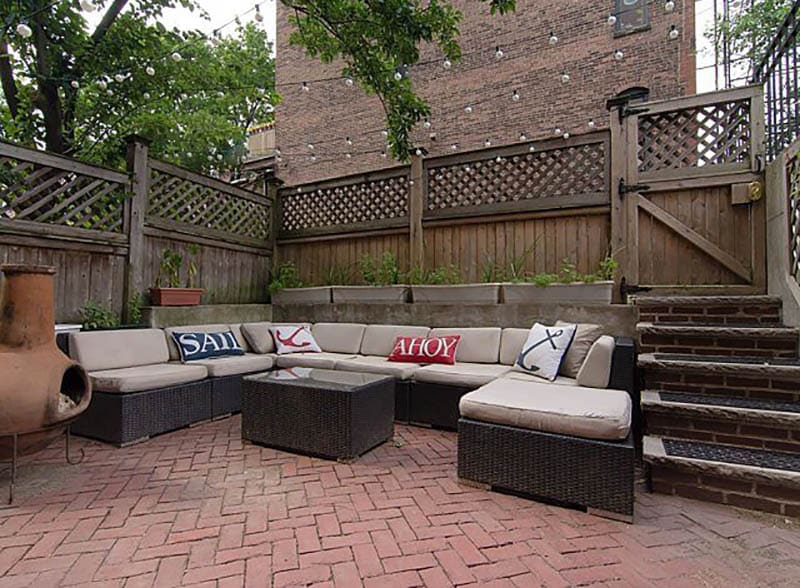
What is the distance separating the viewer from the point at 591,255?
15.1ft

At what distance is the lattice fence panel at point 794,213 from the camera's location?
307cm

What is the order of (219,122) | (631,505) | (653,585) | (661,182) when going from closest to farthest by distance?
(653,585), (631,505), (661,182), (219,122)

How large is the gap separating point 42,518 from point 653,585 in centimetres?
278

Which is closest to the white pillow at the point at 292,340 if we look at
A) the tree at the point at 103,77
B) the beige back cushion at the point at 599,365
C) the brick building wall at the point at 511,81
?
the tree at the point at 103,77

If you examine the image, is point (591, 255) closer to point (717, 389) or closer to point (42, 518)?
point (717, 389)

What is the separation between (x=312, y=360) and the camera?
167 inches

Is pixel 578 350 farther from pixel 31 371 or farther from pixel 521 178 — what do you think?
pixel 31 371

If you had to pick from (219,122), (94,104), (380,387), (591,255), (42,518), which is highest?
(219,122)

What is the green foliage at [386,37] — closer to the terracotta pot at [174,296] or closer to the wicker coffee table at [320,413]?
Answer: the terracotta pot at [174,296]

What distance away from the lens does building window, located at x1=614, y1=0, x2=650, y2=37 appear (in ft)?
23.7

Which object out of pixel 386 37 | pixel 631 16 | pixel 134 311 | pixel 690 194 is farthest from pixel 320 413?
pixel 631 16

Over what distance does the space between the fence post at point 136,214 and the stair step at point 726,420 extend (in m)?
4.82

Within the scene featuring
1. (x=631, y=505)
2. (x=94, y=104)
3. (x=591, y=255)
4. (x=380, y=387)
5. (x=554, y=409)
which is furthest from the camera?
(x=94, y=104)

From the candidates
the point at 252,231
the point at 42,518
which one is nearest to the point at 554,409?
the point at 42,518
